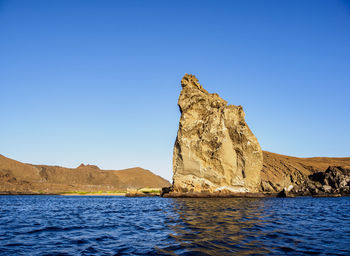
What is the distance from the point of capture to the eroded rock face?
5459 cm

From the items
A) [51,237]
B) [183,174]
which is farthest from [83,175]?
[51,237]

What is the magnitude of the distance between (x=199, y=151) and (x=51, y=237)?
4533cm

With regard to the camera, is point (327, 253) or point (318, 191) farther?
point (318, 191)

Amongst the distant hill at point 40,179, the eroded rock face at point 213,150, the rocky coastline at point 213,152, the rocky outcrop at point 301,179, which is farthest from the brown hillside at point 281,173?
the distant hill at point 40,179

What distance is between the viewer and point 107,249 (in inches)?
340

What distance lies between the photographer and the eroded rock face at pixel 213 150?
2149 inches

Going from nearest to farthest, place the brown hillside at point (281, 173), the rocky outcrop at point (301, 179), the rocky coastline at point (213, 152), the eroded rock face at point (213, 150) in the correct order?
the rocky coastline at point (213, 152), the eroded rock face at point (213, 150), the rocky outcrop at point (301, 179), the brown hillside at point (281, 173)

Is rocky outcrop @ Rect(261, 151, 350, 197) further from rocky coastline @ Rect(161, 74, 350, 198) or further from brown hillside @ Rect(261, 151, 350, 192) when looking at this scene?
rocky coastline @ Rect(161, 74, 350, 198)

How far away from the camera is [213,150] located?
182ft

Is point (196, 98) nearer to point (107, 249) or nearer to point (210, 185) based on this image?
point (210, 185)

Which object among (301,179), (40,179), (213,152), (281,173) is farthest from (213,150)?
(40,179)

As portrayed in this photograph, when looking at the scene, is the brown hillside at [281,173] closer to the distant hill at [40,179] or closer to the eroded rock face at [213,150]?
the eroded rock face at [213,150]

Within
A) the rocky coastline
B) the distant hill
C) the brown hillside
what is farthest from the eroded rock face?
the distant hill

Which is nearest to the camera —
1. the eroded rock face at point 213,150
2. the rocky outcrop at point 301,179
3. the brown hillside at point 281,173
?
the eroded rock face at point 213,150
